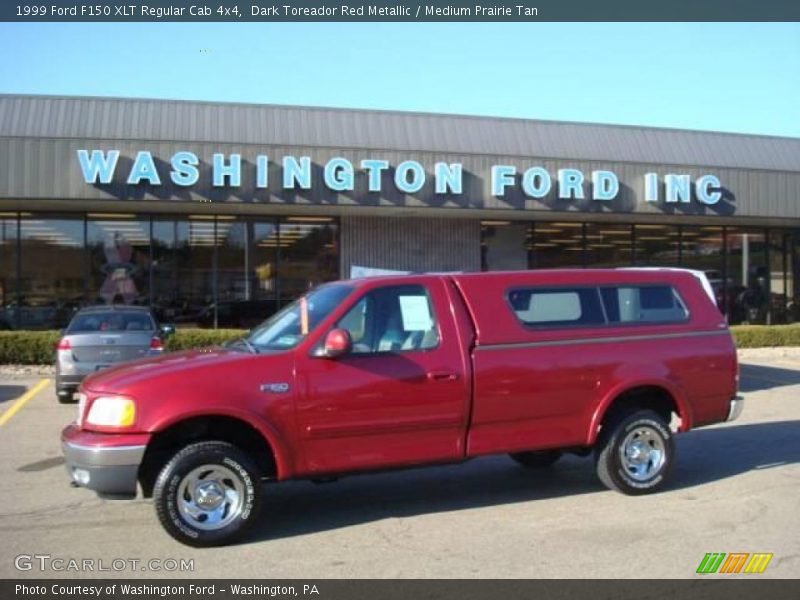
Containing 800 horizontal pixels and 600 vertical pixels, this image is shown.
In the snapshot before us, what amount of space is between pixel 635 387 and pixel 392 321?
7.17 ft

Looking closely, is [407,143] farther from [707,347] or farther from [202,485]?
[202,485]

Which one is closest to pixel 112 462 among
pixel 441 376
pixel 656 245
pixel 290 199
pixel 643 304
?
pixel 441 376

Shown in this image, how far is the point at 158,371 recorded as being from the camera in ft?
18.2

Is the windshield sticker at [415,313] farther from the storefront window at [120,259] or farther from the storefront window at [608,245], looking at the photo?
the storefront window at [608,245]

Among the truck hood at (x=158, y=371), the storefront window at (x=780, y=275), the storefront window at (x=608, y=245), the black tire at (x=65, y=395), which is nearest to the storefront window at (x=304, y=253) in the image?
the storefront window at (x=608, y=245)

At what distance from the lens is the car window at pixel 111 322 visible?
12344 millimetres

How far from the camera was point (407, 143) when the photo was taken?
21.1 meters

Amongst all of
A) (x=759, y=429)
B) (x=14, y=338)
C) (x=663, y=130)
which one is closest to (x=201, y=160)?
(x=14, y=338)

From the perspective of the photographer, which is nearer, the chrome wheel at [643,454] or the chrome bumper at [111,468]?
the chrome bumper at [111,468]

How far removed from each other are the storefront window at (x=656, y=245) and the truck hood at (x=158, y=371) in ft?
63.4

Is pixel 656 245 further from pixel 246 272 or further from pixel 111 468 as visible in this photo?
pixel 111 468

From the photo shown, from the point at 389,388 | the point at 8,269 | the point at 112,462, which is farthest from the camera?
the point at 8,269

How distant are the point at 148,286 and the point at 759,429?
1443 centimetres

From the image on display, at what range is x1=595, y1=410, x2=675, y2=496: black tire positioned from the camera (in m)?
6.74
